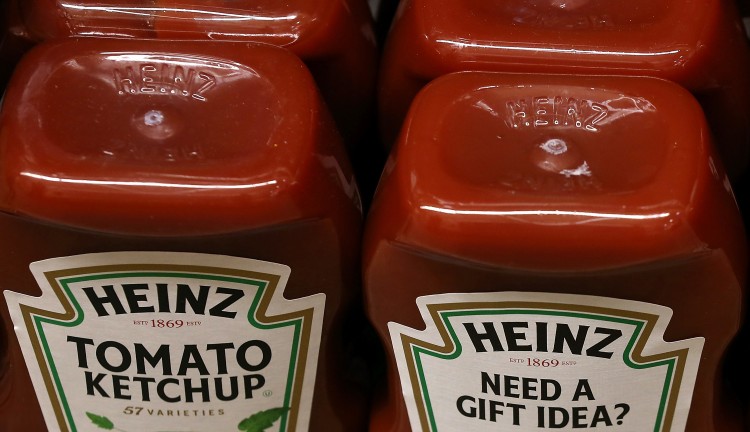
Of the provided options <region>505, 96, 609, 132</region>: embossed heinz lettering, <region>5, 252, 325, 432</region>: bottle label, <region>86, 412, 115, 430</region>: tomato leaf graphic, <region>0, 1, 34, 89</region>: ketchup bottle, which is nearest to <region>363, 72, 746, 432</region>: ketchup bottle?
<region>505, 96, 609, 132</region>: embossed heinz lettering

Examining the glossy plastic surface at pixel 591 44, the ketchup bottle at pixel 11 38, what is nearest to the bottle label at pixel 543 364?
the glossy plastic surface at pixel 591 44

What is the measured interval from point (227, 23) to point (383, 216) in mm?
285

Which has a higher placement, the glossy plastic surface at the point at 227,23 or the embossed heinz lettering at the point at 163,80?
the glossy plastic surface at the point at 227,23

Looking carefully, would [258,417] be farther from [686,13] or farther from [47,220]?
[686,13]

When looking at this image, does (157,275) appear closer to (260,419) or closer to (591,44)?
(260,419)

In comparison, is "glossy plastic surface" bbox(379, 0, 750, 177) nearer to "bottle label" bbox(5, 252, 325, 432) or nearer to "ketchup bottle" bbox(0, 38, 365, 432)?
"ketchup bottle" bbox(0, 38, 365, 432)

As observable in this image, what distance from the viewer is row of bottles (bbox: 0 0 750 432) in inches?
38.8

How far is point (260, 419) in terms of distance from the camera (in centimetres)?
118

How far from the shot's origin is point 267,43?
3.73 ft

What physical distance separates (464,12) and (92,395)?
1.82ft

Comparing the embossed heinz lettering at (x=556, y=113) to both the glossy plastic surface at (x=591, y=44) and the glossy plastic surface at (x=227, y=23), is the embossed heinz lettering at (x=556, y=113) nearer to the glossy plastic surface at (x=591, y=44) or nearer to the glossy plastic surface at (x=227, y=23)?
the glossy plastic surface at (x=591, y=44)

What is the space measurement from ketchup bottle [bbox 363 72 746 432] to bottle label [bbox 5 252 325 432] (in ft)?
0.35

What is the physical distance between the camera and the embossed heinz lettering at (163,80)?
1098 millimetres

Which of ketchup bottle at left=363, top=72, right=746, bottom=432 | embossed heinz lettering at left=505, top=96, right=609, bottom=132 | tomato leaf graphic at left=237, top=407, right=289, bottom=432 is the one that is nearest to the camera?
ketchup bottle at left=363, top=72, right=746, bottom=432
